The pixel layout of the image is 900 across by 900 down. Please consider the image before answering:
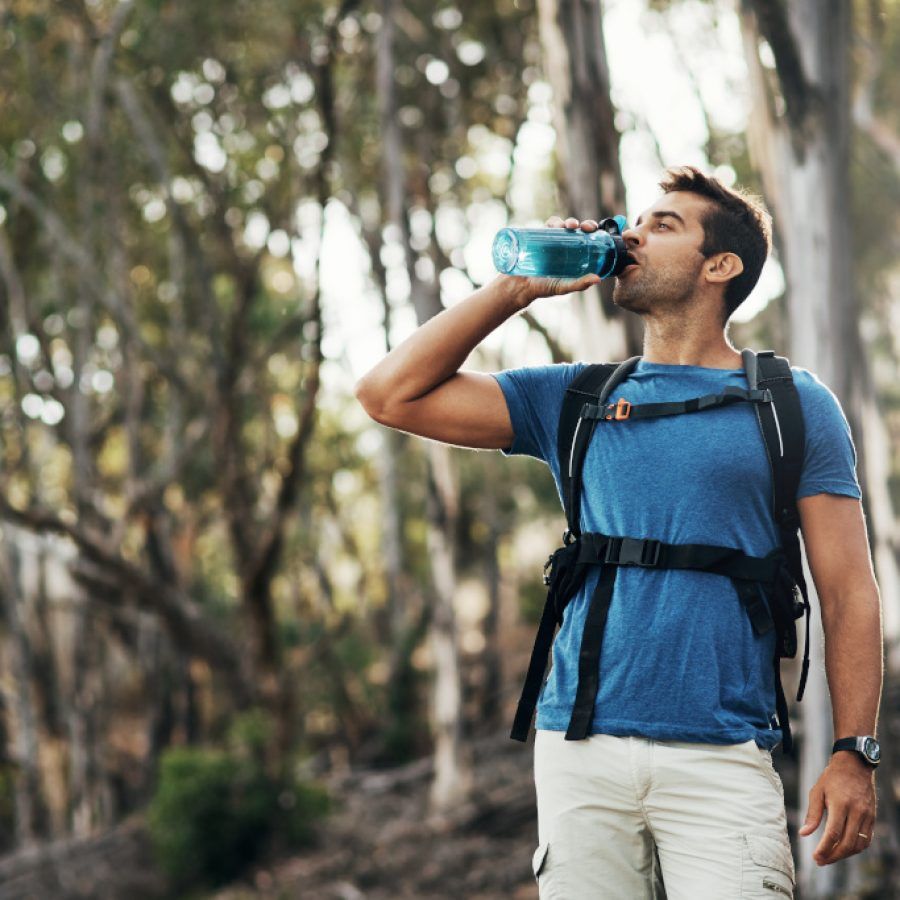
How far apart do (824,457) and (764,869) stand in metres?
0.80

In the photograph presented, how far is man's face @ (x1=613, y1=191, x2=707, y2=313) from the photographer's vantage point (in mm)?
2773

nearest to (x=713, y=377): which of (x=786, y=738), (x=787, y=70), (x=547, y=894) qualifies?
(x=786, y=738)

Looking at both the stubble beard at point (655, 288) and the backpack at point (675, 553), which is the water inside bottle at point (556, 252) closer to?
the stubble beard at point (655, 288)

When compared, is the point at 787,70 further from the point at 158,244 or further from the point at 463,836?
the point at 158,244

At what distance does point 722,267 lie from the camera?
284 cm

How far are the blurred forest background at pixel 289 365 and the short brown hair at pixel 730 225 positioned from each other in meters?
2.63

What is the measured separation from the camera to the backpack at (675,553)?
258 cm

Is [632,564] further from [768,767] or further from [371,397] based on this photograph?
[371,397]

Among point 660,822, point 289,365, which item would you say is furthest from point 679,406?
point 289,365

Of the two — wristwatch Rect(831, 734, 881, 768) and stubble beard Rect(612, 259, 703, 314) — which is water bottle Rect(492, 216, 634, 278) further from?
wristwatch Rect(831, 734, 881, 768)

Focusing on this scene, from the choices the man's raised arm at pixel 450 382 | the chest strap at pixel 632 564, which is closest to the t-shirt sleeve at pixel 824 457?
Result: the chest strap at pixel 632 564

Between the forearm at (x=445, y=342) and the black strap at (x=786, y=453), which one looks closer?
the black strap at (x=786, y=453)

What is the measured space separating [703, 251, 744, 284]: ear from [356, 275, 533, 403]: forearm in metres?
0.38

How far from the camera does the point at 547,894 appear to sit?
2.60 meters
